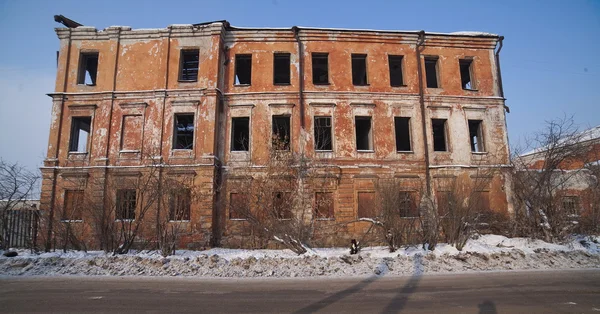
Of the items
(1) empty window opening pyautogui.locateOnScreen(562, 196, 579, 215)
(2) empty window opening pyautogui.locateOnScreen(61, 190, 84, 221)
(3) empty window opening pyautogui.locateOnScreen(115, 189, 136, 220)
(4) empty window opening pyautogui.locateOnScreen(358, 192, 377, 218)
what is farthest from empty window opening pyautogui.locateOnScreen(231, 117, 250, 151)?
(1) empty window opening pyautogui.locateOnScreen(562, 196, 579, 215)

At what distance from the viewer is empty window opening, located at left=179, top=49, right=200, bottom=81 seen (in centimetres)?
1891

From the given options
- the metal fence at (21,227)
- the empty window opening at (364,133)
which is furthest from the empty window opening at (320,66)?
the metal fence at (21,227)

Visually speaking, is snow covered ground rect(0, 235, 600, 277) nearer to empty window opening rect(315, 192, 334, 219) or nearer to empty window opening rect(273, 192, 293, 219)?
empty window opening rect(273, 192, 293, 219)

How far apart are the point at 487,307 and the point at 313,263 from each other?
5.60 metres

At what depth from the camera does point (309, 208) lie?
16734 mm

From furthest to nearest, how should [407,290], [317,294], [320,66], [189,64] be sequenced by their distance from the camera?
1. [320,66]
2. [189,64]
3. [407,290]
4. [317,294]

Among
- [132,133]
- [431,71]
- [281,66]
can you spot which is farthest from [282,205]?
[431,71]

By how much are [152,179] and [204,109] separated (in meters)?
4.98

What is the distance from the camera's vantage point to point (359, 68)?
70.4 ft

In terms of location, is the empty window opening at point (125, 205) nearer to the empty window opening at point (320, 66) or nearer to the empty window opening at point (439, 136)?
the empty window opening at point (320, 66)

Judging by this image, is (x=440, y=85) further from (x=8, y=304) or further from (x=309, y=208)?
(x=8, y=304)

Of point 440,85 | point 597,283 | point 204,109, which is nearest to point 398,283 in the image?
point 597,283

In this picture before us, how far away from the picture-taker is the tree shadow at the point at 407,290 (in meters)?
6.37

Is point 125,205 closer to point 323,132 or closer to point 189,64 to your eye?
point 189,64
